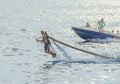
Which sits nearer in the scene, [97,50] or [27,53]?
[27,53]

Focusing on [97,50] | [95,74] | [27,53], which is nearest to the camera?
[95,74]

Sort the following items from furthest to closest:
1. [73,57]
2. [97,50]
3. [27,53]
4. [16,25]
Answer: [16,25] < [97,50] < [27,53] < [73,57]

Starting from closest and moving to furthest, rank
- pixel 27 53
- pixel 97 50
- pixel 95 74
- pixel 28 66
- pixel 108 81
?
pixel 108 81, pixel 95 74, pixel 28 66, pixel 27 53, pixel 97 50

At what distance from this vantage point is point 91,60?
1690 inches

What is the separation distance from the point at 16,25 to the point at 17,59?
134 ft

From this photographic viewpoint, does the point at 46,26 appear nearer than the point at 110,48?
No

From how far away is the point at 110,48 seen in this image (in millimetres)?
55156

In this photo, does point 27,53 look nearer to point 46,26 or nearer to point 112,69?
point 112,69

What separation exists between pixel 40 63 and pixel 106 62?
4810 millimetres

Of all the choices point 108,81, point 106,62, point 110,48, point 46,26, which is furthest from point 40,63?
point 46,26

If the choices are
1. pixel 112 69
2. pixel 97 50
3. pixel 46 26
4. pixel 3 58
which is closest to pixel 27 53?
pixel 3 58

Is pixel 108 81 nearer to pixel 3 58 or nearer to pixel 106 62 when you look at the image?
pixel 106 62

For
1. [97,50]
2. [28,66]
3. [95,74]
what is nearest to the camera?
[95,74]

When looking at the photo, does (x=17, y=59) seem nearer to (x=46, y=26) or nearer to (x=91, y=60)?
(x=91, y=60)
